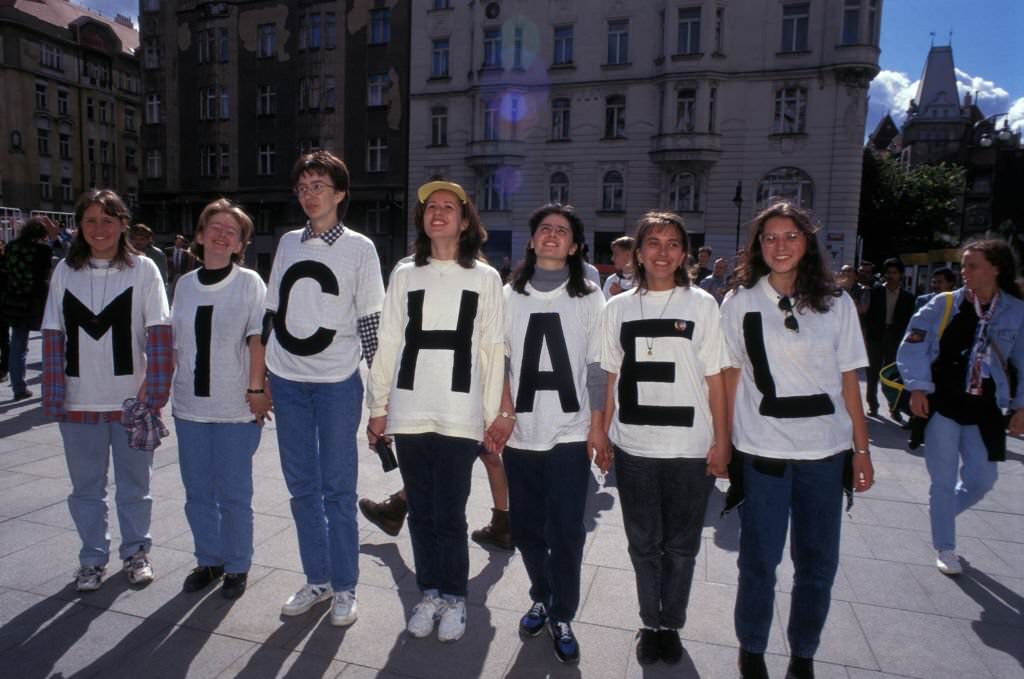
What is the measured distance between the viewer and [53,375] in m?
3.62

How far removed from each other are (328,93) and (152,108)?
442 inches

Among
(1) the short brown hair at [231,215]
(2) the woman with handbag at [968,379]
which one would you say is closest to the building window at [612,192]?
(2) the woman with handbag at [968,379]

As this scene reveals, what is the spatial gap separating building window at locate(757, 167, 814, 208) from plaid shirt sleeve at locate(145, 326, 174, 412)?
2708cm

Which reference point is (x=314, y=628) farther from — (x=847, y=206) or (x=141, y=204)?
(x=141, y=204)

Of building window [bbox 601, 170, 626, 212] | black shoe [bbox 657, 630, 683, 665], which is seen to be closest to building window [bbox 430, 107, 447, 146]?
building window [bbox 601, 170, 626, 212]

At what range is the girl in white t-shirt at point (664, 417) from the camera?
2.99 m

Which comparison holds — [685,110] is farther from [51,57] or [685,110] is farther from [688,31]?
[51,57]

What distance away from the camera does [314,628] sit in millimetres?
3322

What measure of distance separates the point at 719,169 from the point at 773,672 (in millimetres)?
27625

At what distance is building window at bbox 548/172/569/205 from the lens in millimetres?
30639

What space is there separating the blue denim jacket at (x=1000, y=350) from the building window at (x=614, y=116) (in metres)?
26.8

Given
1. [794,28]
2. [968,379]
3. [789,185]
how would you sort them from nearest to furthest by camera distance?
[968,379] → [794,28] → [789,185]

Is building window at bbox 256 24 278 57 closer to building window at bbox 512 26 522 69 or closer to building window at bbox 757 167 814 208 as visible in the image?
building window at bbox 512 26 522 69

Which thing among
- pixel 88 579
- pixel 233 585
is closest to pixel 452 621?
pixel 233 585
